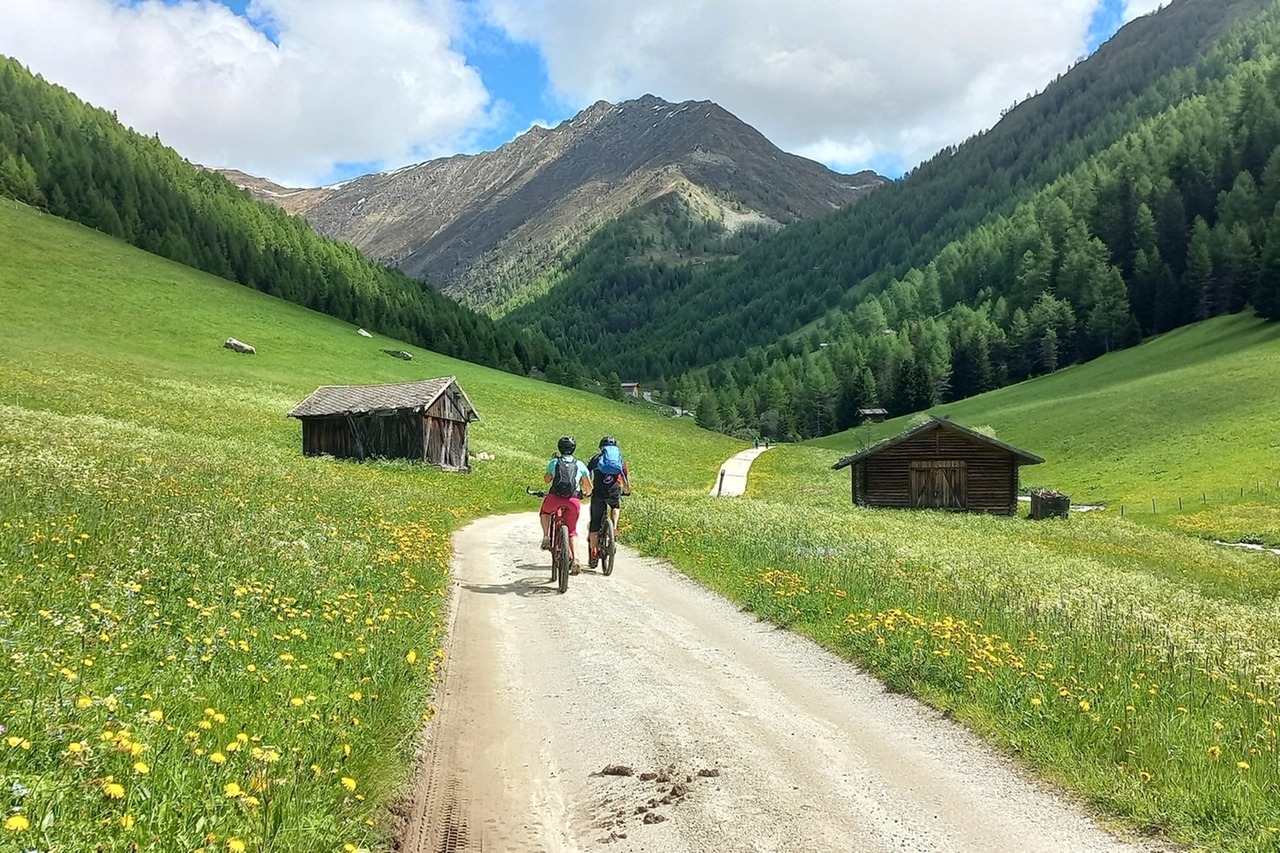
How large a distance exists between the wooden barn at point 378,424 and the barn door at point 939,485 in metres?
30.7

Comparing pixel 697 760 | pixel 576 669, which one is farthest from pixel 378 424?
pixel 697 760

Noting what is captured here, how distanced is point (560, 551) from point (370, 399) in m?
35.4

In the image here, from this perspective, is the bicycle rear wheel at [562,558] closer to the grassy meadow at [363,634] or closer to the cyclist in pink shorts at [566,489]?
the cyclist in pink shorts at [566,489]

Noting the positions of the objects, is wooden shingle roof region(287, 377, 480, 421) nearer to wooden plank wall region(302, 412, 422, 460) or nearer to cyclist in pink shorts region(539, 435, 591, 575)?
wooden plank wall region(302, 412, 422, 460)

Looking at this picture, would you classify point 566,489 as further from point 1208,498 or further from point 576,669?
point 1208,498

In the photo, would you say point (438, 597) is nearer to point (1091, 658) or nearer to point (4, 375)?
point (1091, 658)

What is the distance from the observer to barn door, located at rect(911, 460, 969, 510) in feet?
162

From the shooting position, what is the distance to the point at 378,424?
45344 mm

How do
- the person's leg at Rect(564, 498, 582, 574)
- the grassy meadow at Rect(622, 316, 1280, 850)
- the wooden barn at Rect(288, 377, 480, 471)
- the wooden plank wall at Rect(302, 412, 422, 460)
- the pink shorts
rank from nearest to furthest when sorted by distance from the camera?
1. the grassy meadow at Rect(622, 316, 1280, 850)
2. the person's leg at Rect(564, 498, 582, 574)
3. the pink shorts
4. the wooden barn at Rect(288, 377, 480, 471)
5. the wooden plank wall at Rect(302, 412, 422, 460)

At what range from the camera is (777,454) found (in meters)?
82.9

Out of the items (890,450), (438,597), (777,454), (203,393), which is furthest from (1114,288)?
(438,597)

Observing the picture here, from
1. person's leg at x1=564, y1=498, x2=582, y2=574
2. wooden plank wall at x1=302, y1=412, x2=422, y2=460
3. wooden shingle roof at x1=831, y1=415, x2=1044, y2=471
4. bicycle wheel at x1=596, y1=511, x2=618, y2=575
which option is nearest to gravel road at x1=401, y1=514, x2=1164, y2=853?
person's leg at x1=564, y1=498, x2=582, y2=574

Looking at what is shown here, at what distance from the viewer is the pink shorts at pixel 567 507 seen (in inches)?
560

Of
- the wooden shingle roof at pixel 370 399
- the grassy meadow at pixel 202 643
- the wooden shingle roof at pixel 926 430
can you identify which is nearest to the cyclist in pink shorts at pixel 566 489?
the grassy meadow at pixel 202 643
